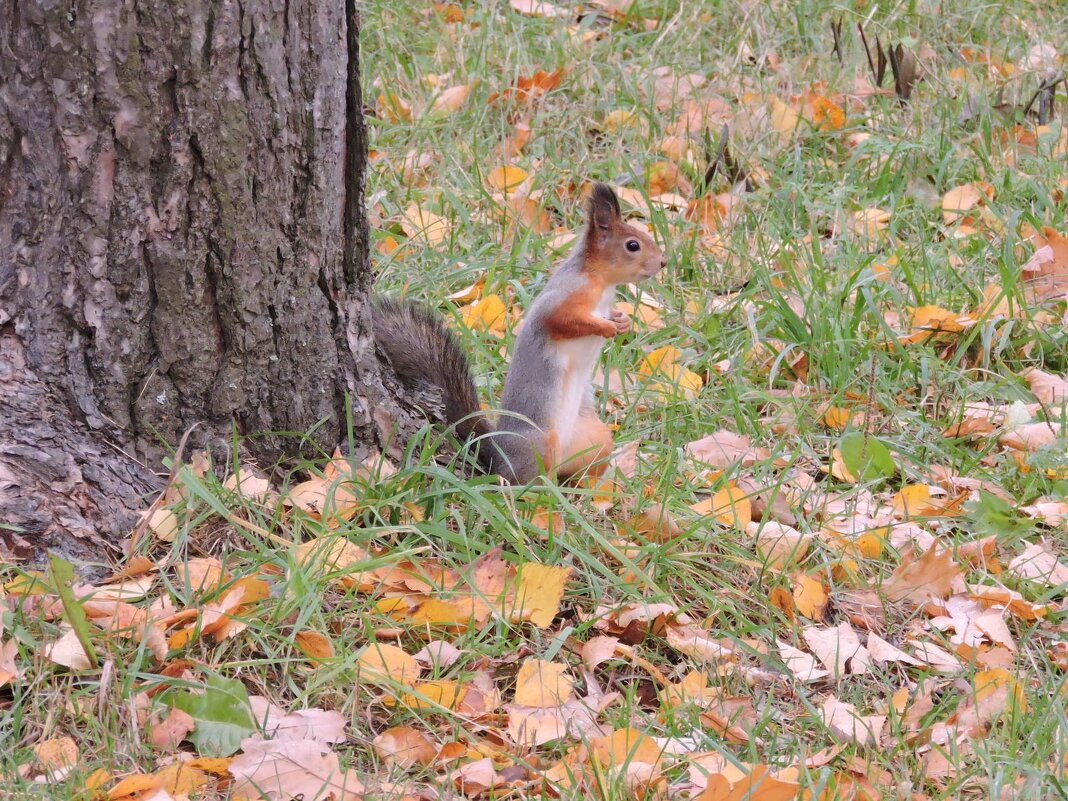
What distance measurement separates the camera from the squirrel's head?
2721 millimetres

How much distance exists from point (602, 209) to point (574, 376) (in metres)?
0.36

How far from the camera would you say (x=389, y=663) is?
198 centimetres

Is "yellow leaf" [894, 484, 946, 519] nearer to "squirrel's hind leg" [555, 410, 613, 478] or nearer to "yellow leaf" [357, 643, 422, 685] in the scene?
"squirrel's hind leg" [555, 410, 613, 478]

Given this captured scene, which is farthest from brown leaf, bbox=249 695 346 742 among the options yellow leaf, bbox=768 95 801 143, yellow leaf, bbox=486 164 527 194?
yellow leaf, bbox=768 95 801 143

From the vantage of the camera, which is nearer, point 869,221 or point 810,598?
point 810,598

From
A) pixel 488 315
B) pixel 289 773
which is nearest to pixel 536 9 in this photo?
pixel 488 315

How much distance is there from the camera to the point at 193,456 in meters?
2.31

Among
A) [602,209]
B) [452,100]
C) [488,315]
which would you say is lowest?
[488,315]

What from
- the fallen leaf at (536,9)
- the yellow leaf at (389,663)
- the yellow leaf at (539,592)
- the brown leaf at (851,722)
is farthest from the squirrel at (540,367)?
the fallen leaf at (536,9)

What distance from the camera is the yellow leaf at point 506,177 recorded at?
375 cm

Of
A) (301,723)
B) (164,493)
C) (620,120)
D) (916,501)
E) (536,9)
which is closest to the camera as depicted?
(301,723)

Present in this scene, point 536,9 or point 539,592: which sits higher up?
point 536,9

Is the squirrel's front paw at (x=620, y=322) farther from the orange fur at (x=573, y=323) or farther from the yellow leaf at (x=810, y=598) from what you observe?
the yellow leaf at (x=810, y=598)

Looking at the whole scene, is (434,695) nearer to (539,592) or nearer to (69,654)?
(539,592)
